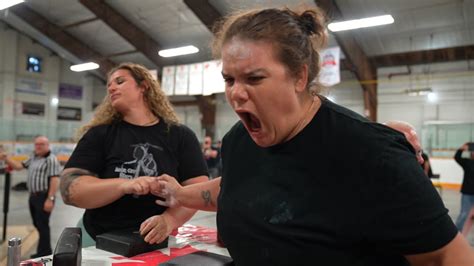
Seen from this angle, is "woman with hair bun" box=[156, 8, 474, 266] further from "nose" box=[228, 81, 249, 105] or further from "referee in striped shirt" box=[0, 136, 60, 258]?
"referee in striped shirt" box=[0, 136, 60, 258]

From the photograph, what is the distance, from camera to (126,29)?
10.5 meters

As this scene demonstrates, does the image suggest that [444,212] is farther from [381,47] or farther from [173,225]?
[381,47]

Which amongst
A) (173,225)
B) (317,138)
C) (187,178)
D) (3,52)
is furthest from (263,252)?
(3,52)

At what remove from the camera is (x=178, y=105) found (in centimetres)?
1703

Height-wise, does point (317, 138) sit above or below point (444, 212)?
above

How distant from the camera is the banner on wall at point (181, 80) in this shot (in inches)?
394

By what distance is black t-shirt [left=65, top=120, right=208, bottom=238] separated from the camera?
60.9 inches

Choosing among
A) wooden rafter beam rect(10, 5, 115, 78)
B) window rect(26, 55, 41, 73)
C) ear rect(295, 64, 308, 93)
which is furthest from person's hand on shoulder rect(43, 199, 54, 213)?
window rect(26, 55, 41, 73)

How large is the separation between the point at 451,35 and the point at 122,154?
11.2 meters

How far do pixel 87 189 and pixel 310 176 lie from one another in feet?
3.24

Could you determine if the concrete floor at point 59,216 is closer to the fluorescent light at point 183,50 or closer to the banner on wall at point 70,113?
the fluorescent light at point 183,50

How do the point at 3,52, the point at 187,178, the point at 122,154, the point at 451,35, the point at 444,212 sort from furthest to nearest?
the point at 3,52 → the point at 451,35 → the point at 187,178 → the point at 122,154 → the point at 444,212

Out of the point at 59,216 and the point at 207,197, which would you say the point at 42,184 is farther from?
the point at 207,197

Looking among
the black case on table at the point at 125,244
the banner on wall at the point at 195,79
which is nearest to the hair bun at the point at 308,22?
the black case on table at the point at 125,244
